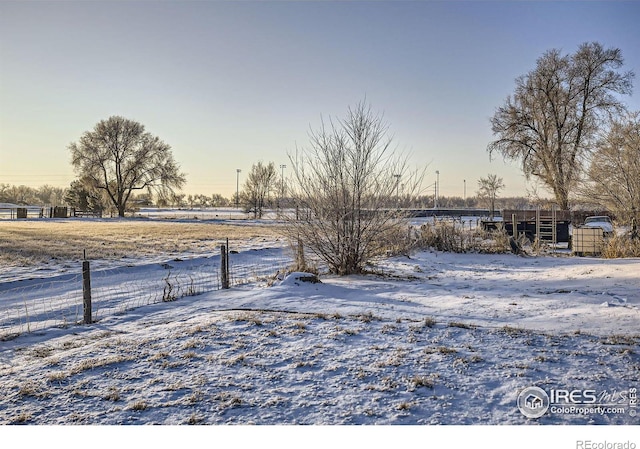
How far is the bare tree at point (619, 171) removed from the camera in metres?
14.4

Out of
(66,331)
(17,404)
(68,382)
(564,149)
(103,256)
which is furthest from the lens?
(564,149)

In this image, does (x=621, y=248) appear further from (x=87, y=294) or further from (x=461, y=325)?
(x=87, y=294)

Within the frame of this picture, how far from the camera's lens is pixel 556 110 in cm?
2733

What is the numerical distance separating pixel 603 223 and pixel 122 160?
43924 millimetres

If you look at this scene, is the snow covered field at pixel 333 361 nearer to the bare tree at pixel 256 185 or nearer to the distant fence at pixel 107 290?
the distant fence at pixel 107 290

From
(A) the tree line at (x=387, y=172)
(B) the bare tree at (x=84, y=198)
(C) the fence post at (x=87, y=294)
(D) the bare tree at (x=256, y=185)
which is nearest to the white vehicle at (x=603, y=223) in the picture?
(A) the tree line at (x=387, y=172)

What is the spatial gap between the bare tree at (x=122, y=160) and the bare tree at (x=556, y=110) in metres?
33.4

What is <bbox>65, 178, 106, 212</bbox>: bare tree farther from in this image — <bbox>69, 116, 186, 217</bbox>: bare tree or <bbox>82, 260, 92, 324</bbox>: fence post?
<bbox>82, 260, 92, 324</bbox>: fence post

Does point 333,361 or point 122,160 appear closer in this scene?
point 333,361

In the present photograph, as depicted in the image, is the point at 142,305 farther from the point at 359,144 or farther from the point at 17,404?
the point at 359,144

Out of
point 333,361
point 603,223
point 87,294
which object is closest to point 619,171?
point 603,223

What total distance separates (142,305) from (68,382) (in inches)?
146
